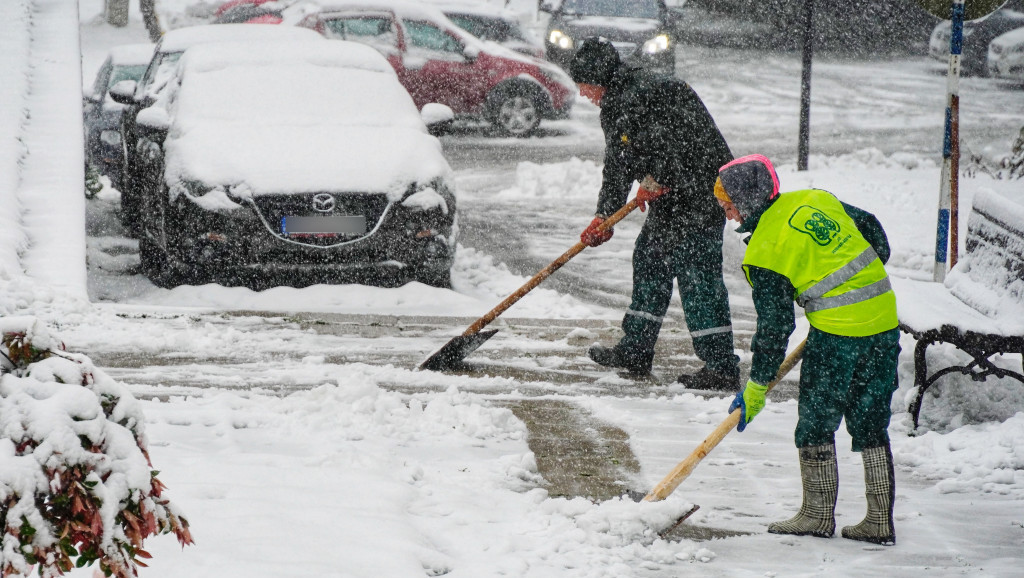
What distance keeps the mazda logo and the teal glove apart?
13.2 ft

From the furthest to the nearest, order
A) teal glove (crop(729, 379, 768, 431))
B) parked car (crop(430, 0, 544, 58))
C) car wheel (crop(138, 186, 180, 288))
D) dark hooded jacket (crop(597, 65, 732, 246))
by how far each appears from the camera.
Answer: parked car (crop(430, 0, 544, 58)), car wheel (crop(138, 186, 180, 288)), dark hooded jacket (crop(597, 65, 732, 246)), teal glove (crop(729, 379, 768, 431))

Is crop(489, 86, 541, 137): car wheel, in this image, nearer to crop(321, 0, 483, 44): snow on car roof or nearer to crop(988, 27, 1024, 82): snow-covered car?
crop(321, 0, 483, 44): snow on car roof

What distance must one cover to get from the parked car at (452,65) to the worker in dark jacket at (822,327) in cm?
1134

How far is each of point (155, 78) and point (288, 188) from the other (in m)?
3.42

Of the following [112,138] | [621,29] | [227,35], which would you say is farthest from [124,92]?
[621,29]

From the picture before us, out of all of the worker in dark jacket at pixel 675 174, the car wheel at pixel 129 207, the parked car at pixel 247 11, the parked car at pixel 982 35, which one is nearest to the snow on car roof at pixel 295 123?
the car wheel at pixel 129 207

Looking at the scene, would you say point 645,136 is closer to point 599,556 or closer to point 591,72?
point 591,72

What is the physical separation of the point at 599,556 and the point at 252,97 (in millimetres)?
5606

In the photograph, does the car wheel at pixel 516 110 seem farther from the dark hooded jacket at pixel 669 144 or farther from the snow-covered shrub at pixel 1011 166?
the dark hooded jacket at pixel 669 144

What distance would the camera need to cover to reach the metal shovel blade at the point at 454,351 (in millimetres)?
6078

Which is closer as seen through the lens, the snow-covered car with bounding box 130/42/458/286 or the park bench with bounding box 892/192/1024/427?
the park bench with bounding box 892/192/1024/427

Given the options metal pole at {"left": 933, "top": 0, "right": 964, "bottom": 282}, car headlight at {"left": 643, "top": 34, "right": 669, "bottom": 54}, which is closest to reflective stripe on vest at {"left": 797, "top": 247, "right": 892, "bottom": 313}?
metal pole at {"left": 933, "top": 0, "right": 964, "bottom": 282}

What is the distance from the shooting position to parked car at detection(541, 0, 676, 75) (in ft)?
58.9

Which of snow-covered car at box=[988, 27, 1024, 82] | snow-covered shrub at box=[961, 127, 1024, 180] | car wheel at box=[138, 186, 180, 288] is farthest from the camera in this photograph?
snow-covered car at box=[988, 27, 1024, 82]
